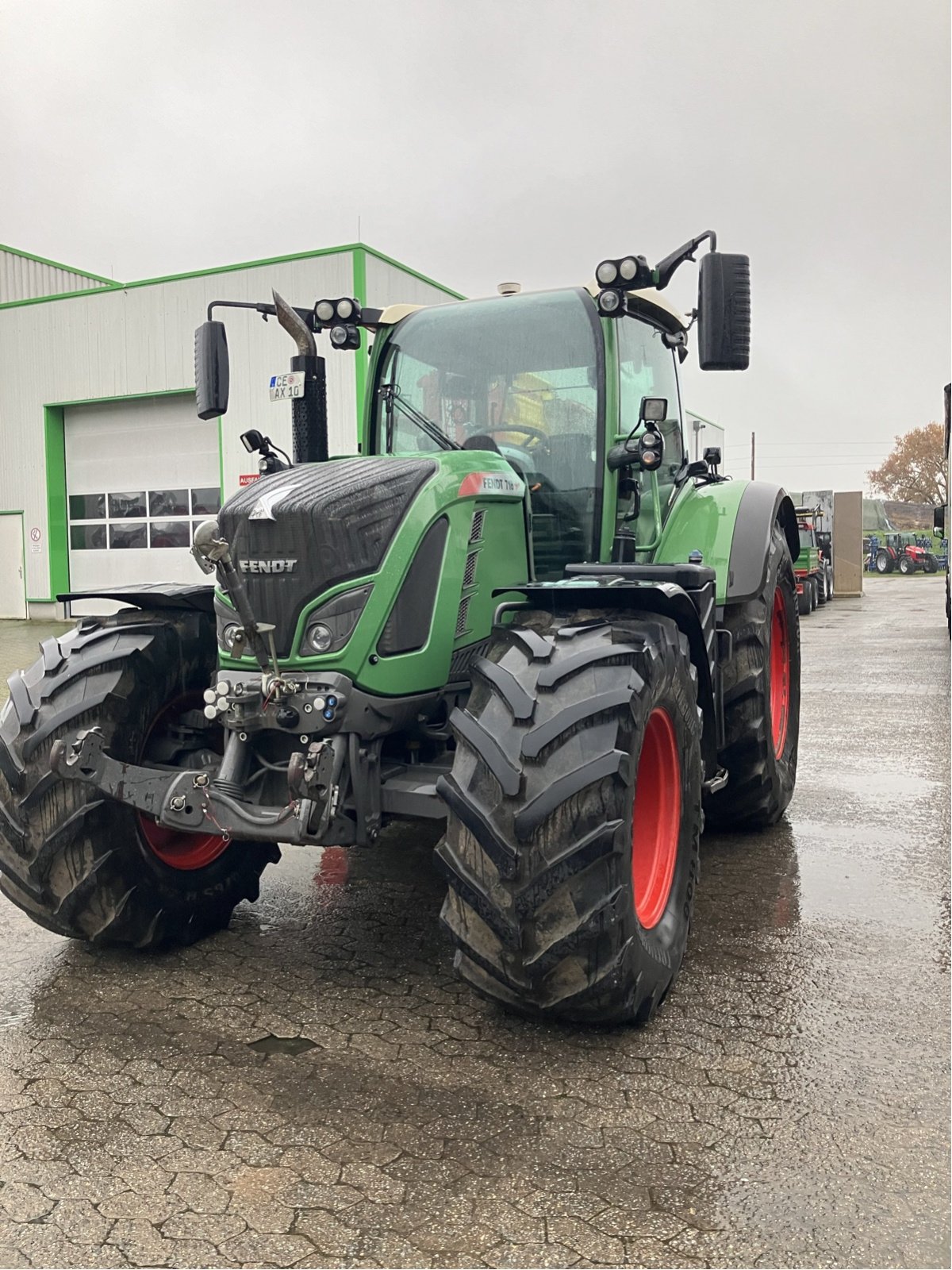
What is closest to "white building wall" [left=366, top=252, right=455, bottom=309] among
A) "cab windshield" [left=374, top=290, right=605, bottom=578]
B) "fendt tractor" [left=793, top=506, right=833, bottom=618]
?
"fendt tractor" [left=793, top=506, right=833, bottom=618]

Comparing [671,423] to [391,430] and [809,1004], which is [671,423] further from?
[809,1004]

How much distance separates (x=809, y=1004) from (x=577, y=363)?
8.45ft

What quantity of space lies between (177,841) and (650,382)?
9.30 feet

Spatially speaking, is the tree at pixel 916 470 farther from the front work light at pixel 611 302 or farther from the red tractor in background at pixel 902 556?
the front work light at pixel 611 302

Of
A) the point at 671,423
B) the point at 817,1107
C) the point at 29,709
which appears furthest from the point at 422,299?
the point at 817,1107

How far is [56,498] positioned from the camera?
24.4 metres

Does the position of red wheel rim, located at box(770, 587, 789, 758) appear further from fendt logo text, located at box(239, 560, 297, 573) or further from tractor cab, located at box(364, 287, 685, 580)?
fendt logo text, located at box(239, 560, 297, 573)

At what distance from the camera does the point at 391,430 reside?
16.4 feet

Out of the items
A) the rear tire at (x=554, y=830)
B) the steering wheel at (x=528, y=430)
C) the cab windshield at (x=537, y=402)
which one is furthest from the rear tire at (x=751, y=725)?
the rear tire at (x=554, y=830)

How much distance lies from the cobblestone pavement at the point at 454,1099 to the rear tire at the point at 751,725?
25.1 inches

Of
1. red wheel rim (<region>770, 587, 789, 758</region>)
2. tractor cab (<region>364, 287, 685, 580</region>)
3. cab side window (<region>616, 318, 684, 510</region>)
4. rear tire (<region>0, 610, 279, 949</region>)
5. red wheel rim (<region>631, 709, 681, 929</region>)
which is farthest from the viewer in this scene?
red wheel rim (<region>770, 587, 789, 758</region>)

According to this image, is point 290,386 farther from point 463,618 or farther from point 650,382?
point 650,382

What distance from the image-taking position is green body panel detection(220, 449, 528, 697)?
3.61 m

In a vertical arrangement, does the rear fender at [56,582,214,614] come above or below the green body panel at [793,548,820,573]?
above
